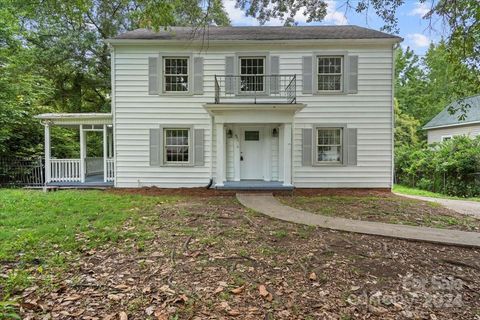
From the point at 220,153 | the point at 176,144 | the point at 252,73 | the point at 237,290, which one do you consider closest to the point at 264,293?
the point at 237,290

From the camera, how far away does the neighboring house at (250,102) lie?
1045 centimetres

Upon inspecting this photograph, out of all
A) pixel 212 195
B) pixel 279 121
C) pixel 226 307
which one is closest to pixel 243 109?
pixel 279 121

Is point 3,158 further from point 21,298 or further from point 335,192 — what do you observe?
point 335,192

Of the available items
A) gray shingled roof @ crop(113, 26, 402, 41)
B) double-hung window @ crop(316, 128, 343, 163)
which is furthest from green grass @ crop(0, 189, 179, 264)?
gray shingled roof @ crop(113, 26, 402, 41)

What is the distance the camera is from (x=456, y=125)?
18.2 m

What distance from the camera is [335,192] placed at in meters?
10.1

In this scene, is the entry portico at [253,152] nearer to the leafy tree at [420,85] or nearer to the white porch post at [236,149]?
the white porch post at [236,149]

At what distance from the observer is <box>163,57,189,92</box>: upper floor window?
10.7m

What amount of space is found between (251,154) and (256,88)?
8.03 ft

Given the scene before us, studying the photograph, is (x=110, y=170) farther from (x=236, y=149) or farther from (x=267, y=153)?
(x=267, y=153)

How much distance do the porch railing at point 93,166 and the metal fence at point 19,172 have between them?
1628 mm

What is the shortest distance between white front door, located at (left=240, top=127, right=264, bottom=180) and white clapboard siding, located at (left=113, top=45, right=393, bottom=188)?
56cm

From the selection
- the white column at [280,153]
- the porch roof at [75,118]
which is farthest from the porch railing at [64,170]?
the white column at [280,153]

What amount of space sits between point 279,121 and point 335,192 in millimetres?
3194
